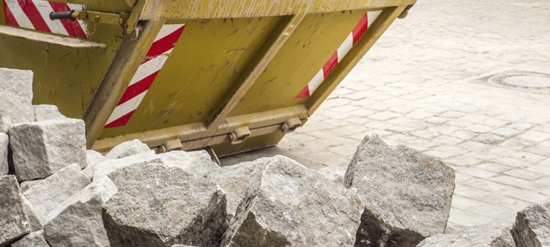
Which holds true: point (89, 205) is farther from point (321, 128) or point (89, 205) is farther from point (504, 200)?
point (321, 128)

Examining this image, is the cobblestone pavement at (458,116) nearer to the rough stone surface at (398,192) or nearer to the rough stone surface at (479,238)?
the rough stone surface at (398,192)

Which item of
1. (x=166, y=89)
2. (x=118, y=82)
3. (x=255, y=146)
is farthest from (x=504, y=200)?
(x=118, y=82)

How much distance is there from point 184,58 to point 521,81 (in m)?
5.91

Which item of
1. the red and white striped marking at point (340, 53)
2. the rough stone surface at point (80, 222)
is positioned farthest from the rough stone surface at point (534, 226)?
the red and white striped marking at point (340, 53)

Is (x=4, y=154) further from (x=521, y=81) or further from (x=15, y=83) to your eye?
(x=521, y=81)

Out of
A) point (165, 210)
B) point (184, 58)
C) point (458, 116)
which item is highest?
point (165, 210)

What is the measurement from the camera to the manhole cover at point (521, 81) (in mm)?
7441

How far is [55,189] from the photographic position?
255cm

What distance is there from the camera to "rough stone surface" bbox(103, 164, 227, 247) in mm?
1994

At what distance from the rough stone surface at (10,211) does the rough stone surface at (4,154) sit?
512 mm

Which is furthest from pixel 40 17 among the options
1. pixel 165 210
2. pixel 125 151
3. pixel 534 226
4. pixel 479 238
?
pixel 534 226

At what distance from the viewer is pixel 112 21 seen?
9.77 ft

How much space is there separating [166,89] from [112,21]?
789 mm

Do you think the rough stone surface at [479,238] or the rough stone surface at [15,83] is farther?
the rough stone surface at [15,83]
